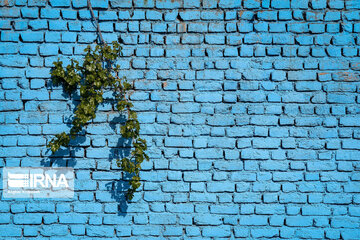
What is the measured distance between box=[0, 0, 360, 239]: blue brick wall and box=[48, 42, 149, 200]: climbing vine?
75 millimetres

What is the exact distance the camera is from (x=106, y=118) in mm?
2195

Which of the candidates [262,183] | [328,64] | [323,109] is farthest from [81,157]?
[328,64]

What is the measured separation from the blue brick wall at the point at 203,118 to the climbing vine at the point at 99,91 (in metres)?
0.07

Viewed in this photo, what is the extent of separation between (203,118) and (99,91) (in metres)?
0.82

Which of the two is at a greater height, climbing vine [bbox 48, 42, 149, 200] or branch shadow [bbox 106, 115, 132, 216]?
climbing vine [bbox 48, 42, 149, 200]

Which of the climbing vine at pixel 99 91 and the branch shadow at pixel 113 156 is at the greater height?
the climbing vine at pixel 99 91

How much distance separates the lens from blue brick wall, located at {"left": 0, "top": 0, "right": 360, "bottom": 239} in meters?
2.19

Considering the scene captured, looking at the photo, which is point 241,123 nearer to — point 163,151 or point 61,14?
point 163,151

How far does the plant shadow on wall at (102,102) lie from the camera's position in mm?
2111

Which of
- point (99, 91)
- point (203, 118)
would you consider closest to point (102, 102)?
point (99, 91)

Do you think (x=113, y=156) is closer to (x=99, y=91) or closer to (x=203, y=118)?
Result: (x=99, y=91)

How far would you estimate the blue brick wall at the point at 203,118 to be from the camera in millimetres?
2186

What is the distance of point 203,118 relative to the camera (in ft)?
7.20

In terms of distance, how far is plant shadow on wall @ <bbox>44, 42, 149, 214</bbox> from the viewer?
6.93 ft
